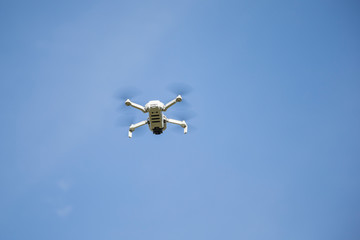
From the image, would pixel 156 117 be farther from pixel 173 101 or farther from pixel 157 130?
pixel 173 101

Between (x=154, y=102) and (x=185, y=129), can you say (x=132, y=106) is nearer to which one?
(x=154, y=102)

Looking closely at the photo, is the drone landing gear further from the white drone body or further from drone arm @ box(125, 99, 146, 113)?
drone arm @ box(125, 99, 146, 113)

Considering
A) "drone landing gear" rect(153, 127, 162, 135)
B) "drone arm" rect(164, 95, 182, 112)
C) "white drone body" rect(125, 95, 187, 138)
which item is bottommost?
"drone landing gear" rect(153, 127, 162, 135)

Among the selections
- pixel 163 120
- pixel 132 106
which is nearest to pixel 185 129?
pixel 163 120

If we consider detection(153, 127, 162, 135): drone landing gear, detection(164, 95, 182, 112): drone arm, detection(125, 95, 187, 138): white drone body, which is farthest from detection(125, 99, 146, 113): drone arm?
detection(164, 95, 182, 112): drone arm

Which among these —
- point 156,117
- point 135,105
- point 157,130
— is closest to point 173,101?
point 156,117

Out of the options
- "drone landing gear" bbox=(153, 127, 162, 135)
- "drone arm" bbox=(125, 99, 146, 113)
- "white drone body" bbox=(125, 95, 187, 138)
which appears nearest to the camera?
"white drone body" bbox=(125, 95, 187, 138)

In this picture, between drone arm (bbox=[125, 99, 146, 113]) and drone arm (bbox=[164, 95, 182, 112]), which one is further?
drone arm (bbox=[125, 99, 146, 113])

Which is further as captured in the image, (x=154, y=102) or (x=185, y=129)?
(x=185, y=129)
